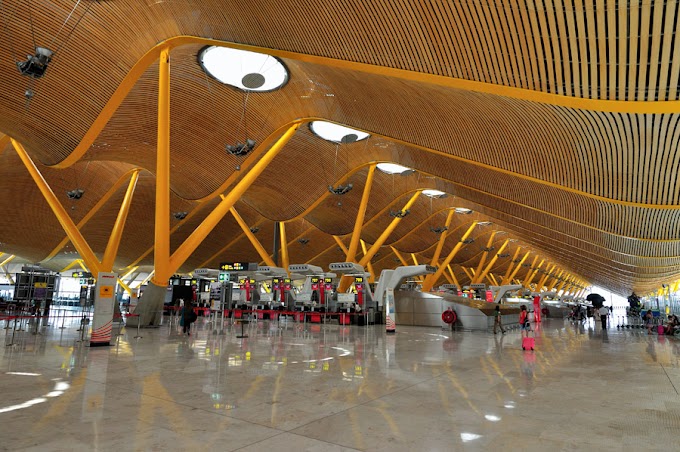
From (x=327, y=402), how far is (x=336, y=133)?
22.5m

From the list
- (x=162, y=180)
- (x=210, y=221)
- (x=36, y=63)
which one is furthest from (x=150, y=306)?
(x=36, y=63)

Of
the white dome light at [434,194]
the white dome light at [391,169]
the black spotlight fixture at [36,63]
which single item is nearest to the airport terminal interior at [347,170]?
the black spotlight fixture at [36,63]

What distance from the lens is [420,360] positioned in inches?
419

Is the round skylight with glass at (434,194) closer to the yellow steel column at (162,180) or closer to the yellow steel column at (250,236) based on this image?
the yellow steel column at (250,236)

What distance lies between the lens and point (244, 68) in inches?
804

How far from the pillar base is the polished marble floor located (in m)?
7.24

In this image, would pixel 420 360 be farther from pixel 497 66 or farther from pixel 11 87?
pixel 11 87

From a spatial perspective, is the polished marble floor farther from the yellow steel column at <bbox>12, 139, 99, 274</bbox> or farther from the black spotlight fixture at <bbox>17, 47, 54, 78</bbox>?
the yellow steel column at <bbox>12, 139, 99, 274</bbox>

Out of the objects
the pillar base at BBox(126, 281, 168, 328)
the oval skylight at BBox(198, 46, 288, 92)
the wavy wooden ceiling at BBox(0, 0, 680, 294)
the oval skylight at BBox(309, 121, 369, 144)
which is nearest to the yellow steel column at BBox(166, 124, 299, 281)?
the pillar base at BBox(126, 281, 168, 328)

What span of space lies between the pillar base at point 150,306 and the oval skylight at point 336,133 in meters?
12.7

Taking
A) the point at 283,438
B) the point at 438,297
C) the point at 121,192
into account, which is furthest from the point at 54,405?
the point at 121,192

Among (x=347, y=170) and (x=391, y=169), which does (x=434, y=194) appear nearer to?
(x=391, y=169)

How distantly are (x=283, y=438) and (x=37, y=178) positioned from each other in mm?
25077

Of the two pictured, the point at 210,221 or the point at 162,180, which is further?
the point at 210,221
